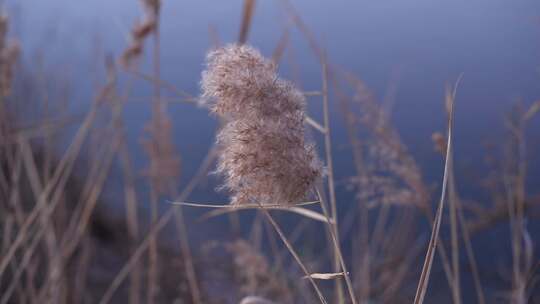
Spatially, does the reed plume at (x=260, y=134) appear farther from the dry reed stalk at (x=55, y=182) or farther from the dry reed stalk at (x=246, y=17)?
the dry reed stalk at (x=55, y=182)

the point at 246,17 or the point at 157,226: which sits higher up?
the point at 246,17

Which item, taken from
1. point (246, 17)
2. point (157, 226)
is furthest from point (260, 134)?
point (157, 226)

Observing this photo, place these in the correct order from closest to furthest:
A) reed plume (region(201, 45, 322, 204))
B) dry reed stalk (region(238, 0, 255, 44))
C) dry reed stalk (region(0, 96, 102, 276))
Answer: reed plume (region(201, 45, 322, 204)), dry reed stalk (region(238, 0, 255, 44)), dry reed stalk (region(0, 96, 102, 276))

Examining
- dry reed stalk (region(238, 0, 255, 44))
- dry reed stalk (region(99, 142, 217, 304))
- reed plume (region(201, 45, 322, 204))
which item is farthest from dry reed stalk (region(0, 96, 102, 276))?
reed plume (region(201, 45, 322, 204))

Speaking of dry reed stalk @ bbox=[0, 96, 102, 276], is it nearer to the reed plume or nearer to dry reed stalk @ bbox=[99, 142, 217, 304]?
dry reed stalk @ bbox=[99, 142, 217, 304]

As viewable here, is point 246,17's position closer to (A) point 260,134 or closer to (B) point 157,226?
(A) point 260,134

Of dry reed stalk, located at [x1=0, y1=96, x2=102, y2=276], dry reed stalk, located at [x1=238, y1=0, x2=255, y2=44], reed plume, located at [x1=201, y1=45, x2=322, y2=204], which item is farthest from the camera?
dry reed stalk, located at [x1=0, y1=96, x2=102, y2=276]

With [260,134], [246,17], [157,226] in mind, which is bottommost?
[157,226]

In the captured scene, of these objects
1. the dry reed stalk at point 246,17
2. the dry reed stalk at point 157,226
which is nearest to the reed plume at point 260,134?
the dry reed stalk at point 246,17

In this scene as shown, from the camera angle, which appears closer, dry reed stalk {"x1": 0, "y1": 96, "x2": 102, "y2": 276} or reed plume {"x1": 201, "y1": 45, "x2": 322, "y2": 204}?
reed plume {"x1": 201, "y1": 45, "x2": 322, "y2": 204}
